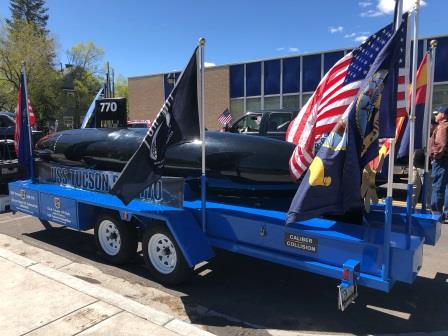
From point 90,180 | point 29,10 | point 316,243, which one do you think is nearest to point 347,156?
point 316,243

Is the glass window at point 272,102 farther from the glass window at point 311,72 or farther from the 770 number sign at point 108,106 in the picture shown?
the 770 number sign at point 108,106

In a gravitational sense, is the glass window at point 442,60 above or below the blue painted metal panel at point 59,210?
above

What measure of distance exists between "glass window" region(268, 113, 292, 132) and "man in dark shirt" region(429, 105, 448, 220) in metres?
4.34

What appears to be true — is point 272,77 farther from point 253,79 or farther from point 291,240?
point 291,240

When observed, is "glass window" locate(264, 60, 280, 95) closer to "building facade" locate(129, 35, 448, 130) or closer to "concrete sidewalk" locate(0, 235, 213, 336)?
"building facade" locate(129, 35, 448, 130)

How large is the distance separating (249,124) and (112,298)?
838 centimetres

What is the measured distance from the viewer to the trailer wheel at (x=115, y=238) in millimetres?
5320

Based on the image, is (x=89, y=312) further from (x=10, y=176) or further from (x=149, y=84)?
(x=149, y=84)

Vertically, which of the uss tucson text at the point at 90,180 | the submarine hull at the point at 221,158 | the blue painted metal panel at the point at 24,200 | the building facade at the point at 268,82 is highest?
the building facade at the point at 268,82

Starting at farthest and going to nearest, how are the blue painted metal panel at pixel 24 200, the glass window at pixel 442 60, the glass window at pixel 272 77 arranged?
the glass window at pixel 272 77 → the glass window at pixel 442 60 → the blue painted metal panel at pixel 24 200

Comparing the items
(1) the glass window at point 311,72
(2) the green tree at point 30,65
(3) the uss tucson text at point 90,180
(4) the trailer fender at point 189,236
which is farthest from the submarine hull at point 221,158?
(2) the green tree at point 30,65

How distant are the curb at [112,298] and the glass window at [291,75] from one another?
2236cm

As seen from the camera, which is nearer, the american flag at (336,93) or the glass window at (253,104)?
the american flag at (336,93)

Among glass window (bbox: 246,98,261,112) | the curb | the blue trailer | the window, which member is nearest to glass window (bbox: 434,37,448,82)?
glass window (bbox: 246,98,261,112)
